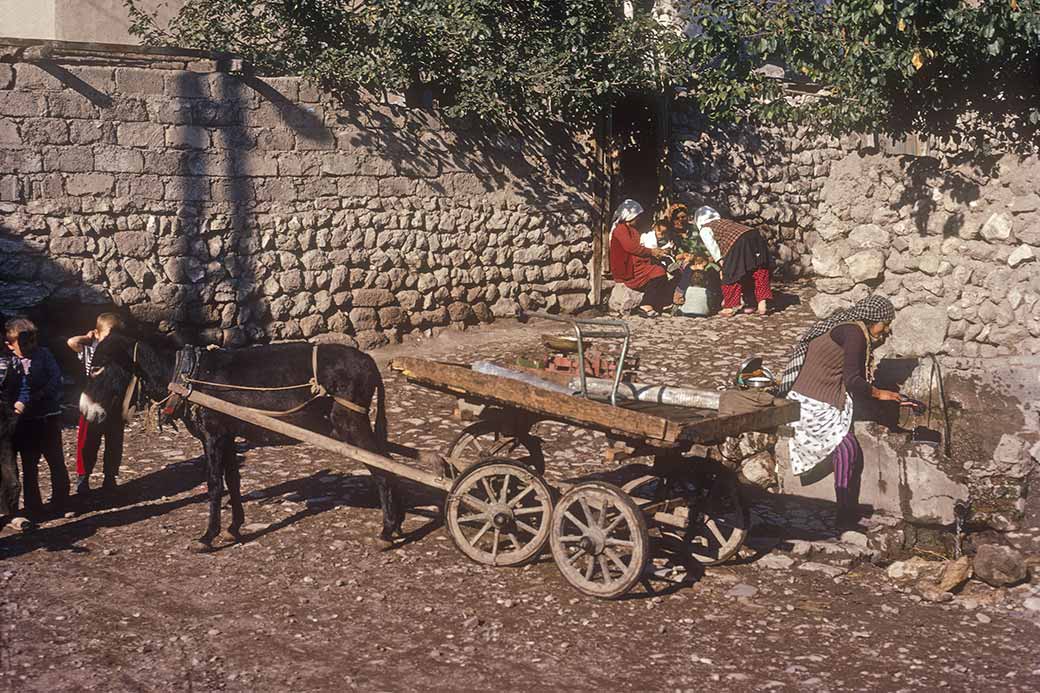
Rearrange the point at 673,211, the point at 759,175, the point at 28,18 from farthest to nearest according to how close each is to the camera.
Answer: the point at 759,175 → the point at 28,18 → the point at 673,211

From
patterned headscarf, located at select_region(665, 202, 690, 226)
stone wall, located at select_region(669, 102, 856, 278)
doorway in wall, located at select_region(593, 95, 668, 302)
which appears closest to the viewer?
patterned headscarf, located at select_region(665, 202, 690, 226)

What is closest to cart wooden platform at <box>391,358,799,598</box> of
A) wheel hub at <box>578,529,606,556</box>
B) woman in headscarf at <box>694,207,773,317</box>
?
wheel hub at <box>578,529,606,556</box>

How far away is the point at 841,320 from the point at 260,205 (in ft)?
22.2

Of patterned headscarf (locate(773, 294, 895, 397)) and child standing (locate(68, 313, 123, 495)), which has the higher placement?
patterned headscarf (locate(773, 294, 895, 397))

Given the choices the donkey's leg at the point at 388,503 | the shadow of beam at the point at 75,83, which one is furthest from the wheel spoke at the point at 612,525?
the shadow of beam at the point at 75,83

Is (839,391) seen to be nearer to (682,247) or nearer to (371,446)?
(371,446)

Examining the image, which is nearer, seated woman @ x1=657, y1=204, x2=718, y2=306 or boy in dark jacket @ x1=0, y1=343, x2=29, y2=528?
boy in dark jacket @ x1=0, y1=343, x2=29, y2=528

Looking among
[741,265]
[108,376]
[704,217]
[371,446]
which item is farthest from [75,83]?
[741,265]

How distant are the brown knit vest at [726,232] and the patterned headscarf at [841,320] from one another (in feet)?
20.8

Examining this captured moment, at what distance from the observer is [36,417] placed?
7770mm

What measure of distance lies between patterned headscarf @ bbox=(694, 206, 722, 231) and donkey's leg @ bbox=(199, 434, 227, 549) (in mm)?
8687

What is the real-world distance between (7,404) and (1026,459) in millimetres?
6713

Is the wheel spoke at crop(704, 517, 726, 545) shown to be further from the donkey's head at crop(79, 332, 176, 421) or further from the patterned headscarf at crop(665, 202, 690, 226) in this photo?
the patterned headscarf at crop(665, 202, 690, 226)

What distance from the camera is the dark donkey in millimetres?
7145
